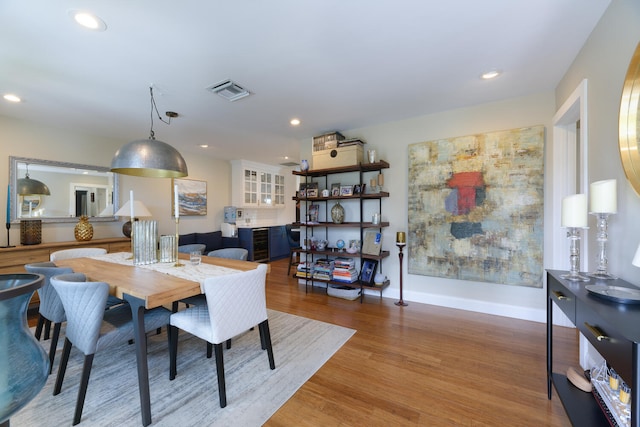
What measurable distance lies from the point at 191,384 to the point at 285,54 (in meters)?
2.59

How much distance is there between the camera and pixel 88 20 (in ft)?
5.51

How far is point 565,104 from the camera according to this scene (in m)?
2.38

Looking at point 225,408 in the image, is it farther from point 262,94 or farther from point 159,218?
point 159,218

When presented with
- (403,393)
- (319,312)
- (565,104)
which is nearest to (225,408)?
(403,393)

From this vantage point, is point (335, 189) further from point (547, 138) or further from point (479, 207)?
point (547, 138)

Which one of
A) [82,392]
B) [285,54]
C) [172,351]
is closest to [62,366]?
[82,392]

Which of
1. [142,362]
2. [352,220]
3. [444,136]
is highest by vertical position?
[444,136]

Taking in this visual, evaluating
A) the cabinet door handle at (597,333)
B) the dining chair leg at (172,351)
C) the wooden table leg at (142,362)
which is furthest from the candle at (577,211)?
the dining chair leg at (172,351)

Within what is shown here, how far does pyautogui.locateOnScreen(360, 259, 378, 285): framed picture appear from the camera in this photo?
3.68 meters

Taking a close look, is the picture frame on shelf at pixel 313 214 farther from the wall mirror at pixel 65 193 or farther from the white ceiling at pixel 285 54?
the wall mirror at pixel 65 193

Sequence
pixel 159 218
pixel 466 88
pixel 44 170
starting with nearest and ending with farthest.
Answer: pixel 466 88 < pixel 44 170 < pixel 159 218

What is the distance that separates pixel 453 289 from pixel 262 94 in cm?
324

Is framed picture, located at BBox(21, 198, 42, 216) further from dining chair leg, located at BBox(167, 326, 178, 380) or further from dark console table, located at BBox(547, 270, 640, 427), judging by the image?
dark console table, located at BBox(547, 270, 640, 427)

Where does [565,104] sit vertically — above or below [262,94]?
below
